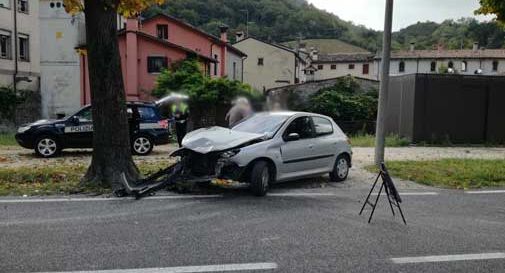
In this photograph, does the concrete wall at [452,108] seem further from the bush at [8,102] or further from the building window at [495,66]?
the building window at [495,66]

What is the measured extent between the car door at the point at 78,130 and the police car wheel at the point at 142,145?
53.2 inches

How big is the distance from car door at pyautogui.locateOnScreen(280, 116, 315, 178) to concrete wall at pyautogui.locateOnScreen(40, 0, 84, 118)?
1180 inches

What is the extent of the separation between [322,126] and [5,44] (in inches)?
1205

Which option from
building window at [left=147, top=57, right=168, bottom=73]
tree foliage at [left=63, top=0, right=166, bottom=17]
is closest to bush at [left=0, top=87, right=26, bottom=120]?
building window at [left=147, top=57, right=168, bottom=73]

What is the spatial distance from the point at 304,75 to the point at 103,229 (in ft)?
223

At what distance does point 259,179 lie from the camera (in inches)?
349

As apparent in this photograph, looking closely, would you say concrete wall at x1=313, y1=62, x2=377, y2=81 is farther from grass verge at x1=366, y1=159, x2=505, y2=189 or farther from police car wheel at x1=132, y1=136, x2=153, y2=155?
grass verge at x1=366, y1=159, x2=505, y2=189

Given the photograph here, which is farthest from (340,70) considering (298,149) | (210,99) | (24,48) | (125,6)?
(125,6)

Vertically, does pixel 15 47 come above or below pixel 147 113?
above

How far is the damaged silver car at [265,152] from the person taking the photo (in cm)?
880

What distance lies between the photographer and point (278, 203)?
27.7 feet

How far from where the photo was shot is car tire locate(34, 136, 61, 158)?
47.6 ft

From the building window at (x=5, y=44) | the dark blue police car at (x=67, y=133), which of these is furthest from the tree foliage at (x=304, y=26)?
the dark blue police car at (x=67, y=133)

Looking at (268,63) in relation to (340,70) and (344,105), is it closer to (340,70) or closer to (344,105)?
(340,70)
